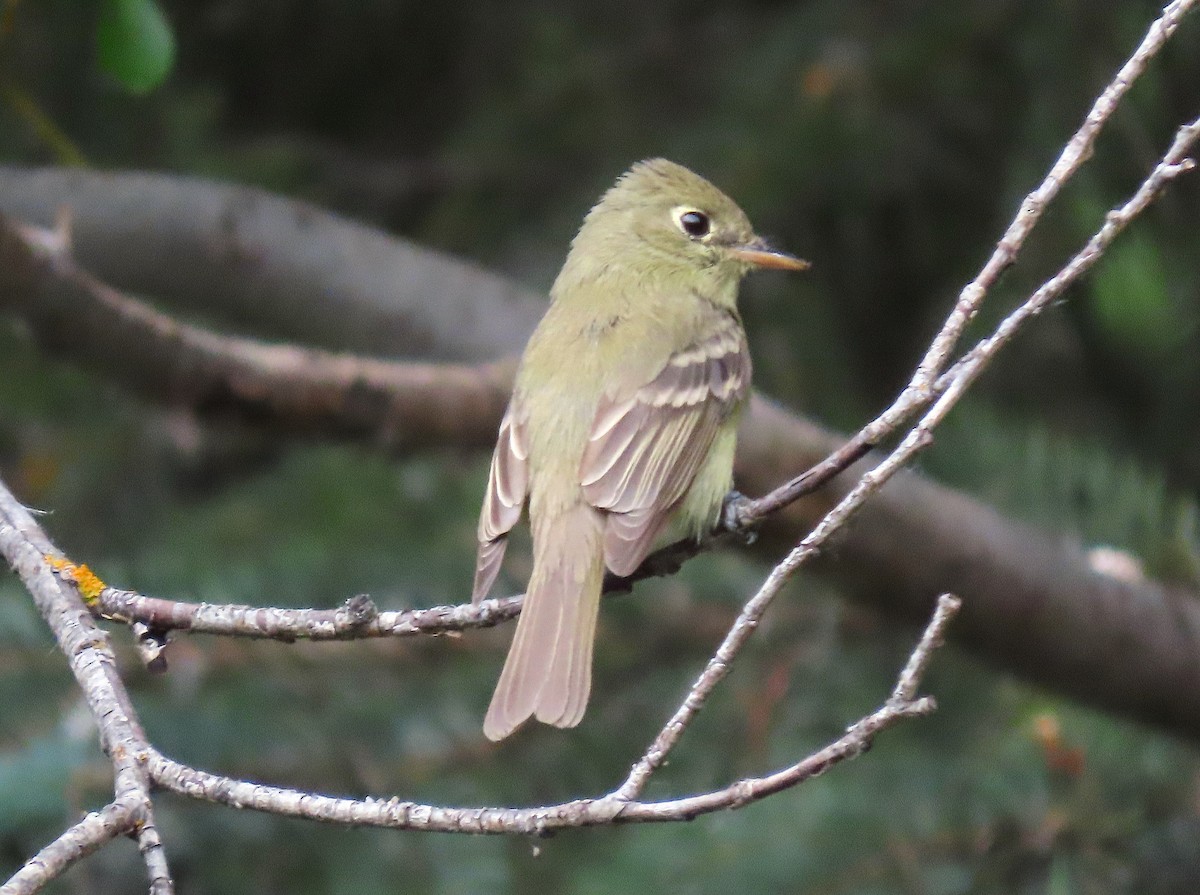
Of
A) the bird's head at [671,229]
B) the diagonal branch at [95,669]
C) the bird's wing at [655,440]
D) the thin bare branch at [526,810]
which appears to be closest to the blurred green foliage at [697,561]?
the bird's head at [671,229]

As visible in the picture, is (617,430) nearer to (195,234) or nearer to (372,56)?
(195,234)

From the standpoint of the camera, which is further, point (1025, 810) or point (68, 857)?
point (1025, 810)

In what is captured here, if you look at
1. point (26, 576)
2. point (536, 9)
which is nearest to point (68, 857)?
point (26, 576)

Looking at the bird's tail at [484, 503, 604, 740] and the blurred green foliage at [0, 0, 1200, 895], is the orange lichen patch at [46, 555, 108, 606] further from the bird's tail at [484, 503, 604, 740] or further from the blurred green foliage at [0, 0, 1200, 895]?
the blurred green foliage at [0, 0, 1200, 895]

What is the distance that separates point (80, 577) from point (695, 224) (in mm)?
2524

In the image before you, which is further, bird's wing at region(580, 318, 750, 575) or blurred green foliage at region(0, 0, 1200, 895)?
blurred green foliage at region(0, 0, 1200, 895)

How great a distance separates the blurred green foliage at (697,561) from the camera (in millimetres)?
3771

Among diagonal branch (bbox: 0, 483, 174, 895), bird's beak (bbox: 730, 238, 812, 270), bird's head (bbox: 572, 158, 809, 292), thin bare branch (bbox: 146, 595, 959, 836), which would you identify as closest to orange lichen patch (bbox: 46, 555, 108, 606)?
diagonal branch (bbox: 0, 483, 174, 895)

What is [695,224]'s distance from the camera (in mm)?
4477

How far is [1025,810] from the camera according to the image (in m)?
3.68

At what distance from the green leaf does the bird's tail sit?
1.19 meters

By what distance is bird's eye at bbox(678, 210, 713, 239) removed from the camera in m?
4.46

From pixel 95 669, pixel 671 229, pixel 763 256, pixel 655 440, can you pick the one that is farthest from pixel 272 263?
pixel 95 669

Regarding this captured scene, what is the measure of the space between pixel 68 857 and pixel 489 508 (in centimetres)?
183
